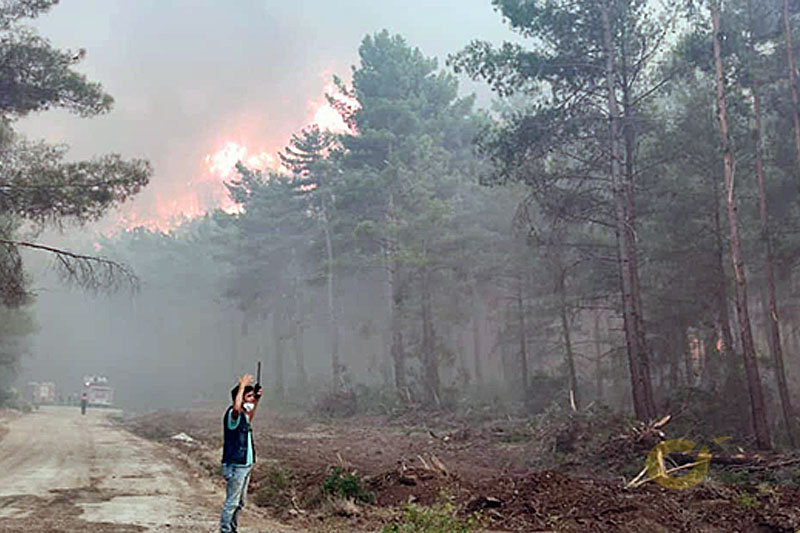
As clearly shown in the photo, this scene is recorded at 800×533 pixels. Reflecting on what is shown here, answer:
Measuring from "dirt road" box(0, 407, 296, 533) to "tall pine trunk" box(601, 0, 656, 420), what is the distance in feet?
35.3

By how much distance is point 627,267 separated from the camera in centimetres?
1892

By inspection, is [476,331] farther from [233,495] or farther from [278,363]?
[233,495]

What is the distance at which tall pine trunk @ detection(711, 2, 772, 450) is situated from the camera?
627 inches

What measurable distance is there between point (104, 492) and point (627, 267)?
45.6ft

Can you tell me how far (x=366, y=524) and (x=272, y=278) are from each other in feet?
148

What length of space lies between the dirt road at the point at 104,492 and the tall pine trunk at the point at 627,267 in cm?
1077

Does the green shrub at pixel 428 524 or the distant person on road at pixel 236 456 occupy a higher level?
the distant person on road at pixel 236 456

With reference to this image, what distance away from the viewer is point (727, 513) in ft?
33.6

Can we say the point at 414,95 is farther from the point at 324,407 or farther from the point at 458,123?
the point at 324,407

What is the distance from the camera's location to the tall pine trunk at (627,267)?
18109 millimetres

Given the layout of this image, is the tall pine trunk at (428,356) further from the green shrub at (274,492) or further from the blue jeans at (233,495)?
the blue jeans at (233,495)

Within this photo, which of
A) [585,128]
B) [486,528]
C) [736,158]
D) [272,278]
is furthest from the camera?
[272,278]

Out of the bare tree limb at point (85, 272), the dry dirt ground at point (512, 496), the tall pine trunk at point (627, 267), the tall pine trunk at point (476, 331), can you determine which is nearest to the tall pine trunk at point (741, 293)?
the tall pine trunk at point (627, 267)

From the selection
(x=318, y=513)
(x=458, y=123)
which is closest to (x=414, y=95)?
(x=458, y=123)
